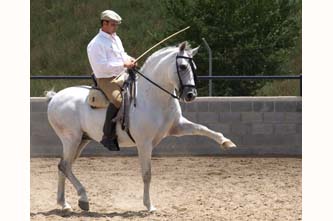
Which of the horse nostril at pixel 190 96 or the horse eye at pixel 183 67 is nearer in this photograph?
the horse nostril at pixel 190 96

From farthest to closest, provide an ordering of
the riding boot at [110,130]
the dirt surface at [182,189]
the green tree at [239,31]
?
1. the green tree at [239,31]
2. the riding boot at [110,130]
3. the dirt surface at [182,189]

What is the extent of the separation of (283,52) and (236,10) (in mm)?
1472

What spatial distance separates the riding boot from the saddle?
0.05 meters

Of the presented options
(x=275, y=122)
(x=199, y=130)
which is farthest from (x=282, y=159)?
(x=199, y=130)

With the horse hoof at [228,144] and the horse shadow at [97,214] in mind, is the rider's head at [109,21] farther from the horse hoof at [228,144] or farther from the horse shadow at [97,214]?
the horse shadow at [97,214]

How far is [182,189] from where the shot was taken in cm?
857

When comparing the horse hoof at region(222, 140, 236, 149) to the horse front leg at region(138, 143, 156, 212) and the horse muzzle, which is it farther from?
the horse front leg at region(138, 143, 156, 212)

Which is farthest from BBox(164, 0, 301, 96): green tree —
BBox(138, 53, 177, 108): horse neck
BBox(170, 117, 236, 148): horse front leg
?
BBox(170, 117, 236, 148): horse front leg

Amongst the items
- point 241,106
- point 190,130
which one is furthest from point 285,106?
point 190,130

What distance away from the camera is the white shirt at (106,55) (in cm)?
711

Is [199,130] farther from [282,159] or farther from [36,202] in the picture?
[282,159]

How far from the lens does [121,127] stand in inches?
285

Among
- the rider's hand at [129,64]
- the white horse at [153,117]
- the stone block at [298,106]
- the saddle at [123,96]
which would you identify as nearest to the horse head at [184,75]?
the white horse at [153,117]

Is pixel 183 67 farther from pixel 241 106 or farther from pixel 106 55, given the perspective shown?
pixel 241 106
